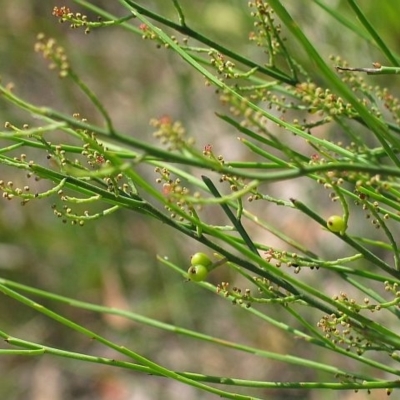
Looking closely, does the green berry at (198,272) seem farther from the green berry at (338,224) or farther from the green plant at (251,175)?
the green berry at (338,224)

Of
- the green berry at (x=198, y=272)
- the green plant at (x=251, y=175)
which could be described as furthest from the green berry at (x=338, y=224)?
the green berry at (x=198, y=272)

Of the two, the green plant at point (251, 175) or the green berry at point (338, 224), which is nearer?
the green plant at point (251, 175)

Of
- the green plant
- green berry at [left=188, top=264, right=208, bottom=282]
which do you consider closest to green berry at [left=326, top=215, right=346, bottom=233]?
the green plant

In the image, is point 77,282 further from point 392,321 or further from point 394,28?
point 394,28

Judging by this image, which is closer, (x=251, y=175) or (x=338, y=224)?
(x=251, y=175)

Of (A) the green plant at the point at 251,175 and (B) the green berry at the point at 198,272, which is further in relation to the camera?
(B) the green berry at the point at 198,272

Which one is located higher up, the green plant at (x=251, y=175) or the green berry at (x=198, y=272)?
the green plant at (x=251, y=175)

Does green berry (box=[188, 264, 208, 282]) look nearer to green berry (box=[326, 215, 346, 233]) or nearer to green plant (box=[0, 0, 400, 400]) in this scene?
green plant (box=[0, 0, 400, 400])

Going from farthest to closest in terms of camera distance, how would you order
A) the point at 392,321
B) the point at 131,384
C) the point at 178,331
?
the point at 131,384
the point at 392,321
the point at 178,331

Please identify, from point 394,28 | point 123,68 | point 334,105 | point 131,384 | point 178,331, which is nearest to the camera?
point 334,105

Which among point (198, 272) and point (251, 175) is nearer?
→ point (251, 175)

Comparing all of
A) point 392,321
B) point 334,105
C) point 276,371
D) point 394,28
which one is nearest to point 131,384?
point 276,371
